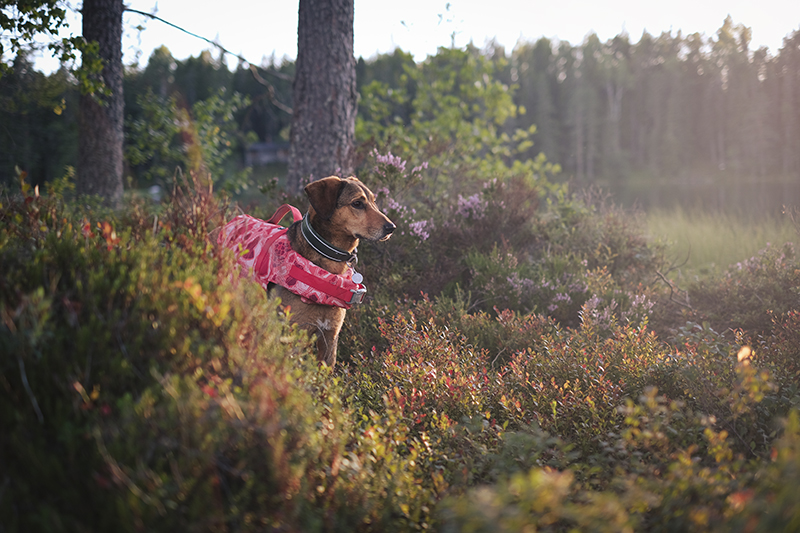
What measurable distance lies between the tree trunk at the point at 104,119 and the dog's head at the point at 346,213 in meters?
6.63

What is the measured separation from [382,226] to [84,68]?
15.6ft

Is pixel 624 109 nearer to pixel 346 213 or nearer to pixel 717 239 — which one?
pixel 717 239

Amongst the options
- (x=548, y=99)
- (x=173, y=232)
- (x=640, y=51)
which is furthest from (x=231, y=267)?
(x=640, y=51)

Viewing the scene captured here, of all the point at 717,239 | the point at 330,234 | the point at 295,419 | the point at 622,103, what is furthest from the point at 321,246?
the point at 622,103

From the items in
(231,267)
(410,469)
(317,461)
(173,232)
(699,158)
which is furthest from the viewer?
(699,158)

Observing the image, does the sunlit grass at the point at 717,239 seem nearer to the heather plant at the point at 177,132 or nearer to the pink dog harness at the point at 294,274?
the pink dog harness at the point at 294,274

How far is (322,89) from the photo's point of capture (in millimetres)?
6719

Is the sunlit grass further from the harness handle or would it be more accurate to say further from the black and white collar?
the harness handle

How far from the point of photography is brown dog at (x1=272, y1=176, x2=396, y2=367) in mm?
3686

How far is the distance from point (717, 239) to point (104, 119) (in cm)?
1223

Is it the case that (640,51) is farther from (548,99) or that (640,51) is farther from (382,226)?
(382,226)

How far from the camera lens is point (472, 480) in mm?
2518

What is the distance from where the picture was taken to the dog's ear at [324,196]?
3.78 metres

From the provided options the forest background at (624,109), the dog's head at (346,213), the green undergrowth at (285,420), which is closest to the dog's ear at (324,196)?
the dog's head at (346,213)
